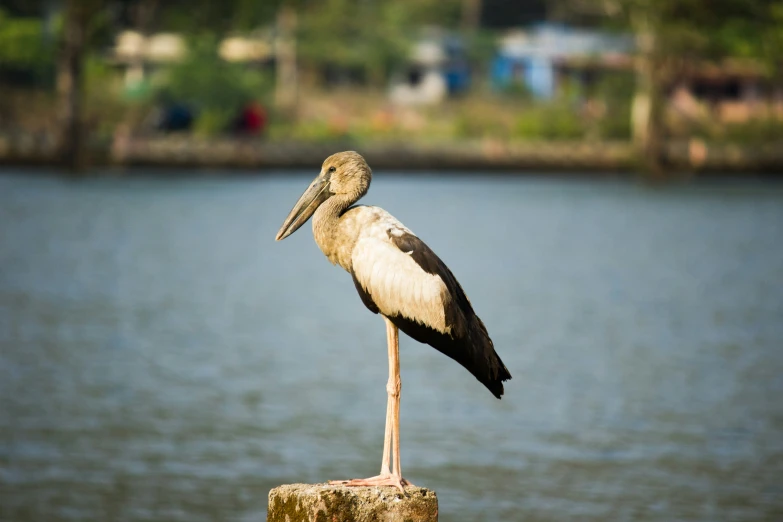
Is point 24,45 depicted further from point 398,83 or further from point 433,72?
point 433,72

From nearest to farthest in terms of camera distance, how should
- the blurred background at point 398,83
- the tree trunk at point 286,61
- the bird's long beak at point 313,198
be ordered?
the bird's long beak at point 313,198
the blurred background at point 398,83
the tree trunk at point 286,61

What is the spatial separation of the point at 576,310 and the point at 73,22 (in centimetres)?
4075

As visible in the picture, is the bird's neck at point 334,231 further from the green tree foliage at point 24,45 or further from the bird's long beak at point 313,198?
the green tree foliage at point 24,45

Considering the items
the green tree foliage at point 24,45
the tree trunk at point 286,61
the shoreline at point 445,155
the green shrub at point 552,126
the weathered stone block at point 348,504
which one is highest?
the tree trunk at point 286,61

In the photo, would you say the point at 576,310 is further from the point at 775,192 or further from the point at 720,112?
the point at 720,112

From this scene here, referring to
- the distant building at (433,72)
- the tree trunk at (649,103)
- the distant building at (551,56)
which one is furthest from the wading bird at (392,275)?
the distant building at (551,56)

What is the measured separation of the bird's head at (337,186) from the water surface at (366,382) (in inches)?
251

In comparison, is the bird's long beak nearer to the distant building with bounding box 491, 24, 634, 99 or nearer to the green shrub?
the green shrub

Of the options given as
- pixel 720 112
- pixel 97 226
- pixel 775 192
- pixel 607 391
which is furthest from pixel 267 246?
pixel 720 112

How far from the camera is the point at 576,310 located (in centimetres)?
3372

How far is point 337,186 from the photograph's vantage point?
9.48 m

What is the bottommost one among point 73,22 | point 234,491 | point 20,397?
point 234,491

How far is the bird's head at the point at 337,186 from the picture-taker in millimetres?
9422

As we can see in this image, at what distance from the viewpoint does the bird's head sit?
9.42 m
